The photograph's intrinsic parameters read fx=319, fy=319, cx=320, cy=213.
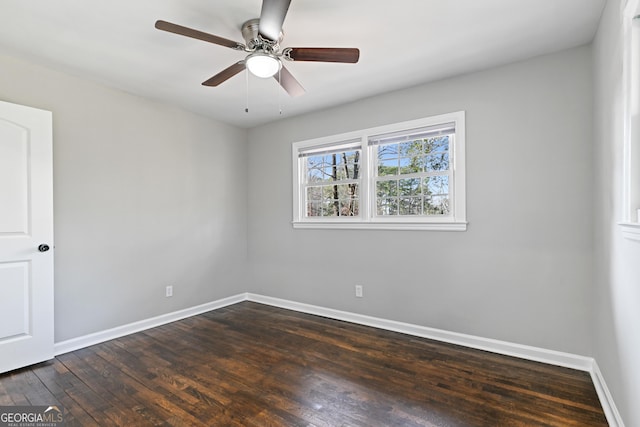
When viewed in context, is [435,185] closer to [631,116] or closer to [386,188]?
[386,188]

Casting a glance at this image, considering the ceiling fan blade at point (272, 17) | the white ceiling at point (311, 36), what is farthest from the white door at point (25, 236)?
the ceiling fan blade at point (272, 17)

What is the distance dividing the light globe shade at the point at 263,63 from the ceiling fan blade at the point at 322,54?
9 centimetres

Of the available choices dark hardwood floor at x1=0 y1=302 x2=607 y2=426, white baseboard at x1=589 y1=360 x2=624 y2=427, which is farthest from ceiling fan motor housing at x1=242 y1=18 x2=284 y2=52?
white baseboard at x1=589 y1=360 x2=624 y2=427

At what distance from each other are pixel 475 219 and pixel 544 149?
771 mm

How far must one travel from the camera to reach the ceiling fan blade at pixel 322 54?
6.49 feet

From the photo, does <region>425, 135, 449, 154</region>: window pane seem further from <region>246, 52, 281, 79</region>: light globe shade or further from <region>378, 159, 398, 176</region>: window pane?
<region>246, 52, 281, 79</region>: light globe shade

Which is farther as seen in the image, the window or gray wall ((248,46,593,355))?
the window

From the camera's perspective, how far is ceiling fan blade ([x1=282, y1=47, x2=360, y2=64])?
6.49 feet

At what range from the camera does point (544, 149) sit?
259 cm

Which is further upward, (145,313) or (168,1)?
(168,1)

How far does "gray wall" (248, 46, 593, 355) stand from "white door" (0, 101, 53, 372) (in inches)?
108

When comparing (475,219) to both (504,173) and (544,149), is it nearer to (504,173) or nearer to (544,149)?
(504,173)

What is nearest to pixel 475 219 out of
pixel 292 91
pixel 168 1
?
pixel 292 91

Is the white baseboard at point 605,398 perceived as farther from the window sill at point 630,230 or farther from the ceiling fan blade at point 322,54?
the ceiling fan blade at point 322,54
